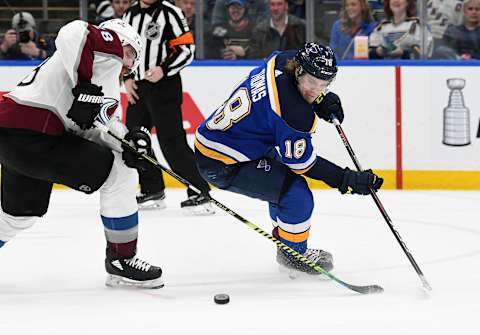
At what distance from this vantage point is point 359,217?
461 centimetres

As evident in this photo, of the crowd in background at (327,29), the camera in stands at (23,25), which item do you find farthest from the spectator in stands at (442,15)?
the camera in stands at (23,25)

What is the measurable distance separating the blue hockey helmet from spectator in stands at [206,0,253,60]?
111 inches

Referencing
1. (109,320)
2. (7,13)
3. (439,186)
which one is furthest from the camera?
(7,13)

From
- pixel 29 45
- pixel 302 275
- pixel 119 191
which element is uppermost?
pixel 29 45

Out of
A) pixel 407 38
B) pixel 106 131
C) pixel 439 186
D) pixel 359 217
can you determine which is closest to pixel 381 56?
pixel 407 38

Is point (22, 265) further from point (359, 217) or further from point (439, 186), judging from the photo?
point (439, 186)

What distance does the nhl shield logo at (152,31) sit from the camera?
15.6 ft

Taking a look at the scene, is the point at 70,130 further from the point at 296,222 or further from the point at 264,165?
the point at 296,222

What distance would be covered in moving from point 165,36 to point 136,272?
182cm

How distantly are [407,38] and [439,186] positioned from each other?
932 mm

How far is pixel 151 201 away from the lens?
4914 millimetres

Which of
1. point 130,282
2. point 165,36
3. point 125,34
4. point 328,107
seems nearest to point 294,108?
point 328,107

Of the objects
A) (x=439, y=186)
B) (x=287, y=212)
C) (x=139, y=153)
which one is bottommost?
(x=439, y=186)

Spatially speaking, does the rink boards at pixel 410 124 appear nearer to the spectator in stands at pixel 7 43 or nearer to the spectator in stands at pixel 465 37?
the spectator in stands at pixel 465 37
